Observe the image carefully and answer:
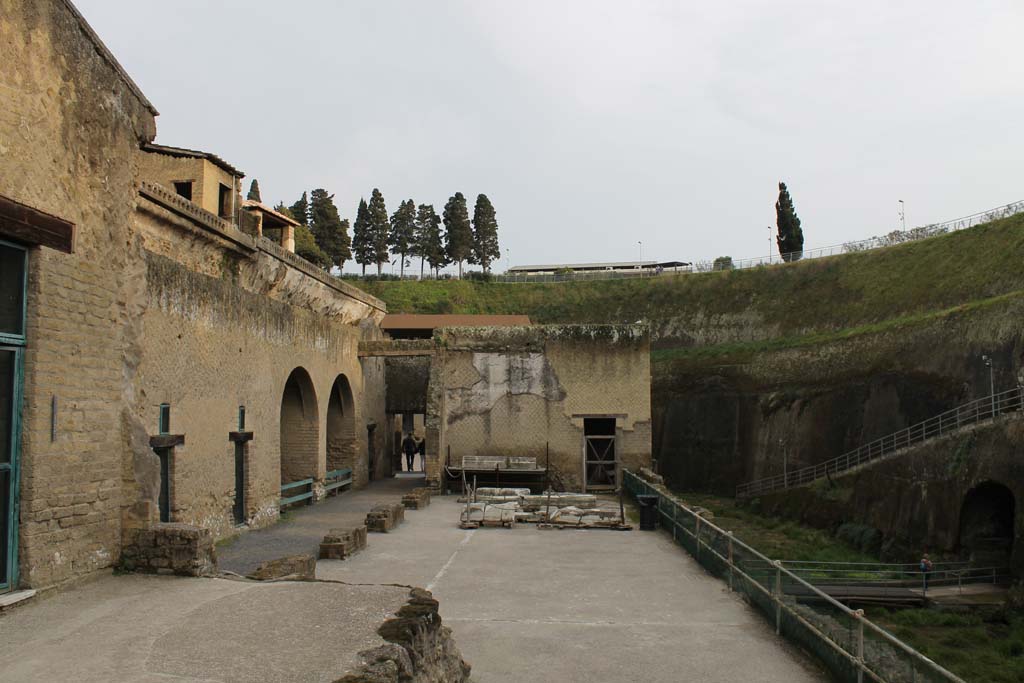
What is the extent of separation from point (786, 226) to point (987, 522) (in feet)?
123

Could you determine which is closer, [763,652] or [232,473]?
[763,652]

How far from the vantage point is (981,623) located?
1611cm

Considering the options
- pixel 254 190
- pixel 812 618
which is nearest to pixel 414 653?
pixel 812 618

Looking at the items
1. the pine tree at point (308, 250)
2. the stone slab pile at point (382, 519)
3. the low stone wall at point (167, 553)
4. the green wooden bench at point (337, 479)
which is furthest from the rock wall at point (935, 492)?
the pine tree at point (308, 250)

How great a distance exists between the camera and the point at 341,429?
77.9 ft

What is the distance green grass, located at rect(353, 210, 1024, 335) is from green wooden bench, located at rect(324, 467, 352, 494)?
22.8 m

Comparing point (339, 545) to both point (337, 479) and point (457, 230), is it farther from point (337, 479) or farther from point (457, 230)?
point (457, 230)

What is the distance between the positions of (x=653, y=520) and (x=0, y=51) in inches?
532

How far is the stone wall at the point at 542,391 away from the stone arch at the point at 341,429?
8.20ft

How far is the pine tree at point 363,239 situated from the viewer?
2539 inches

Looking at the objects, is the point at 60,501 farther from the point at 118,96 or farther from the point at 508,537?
the point at 508,537

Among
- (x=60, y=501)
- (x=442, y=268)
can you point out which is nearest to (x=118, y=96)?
(x=60, y=501)

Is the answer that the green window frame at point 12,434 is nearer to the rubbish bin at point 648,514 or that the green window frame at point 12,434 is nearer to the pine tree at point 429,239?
the rubbish bin at point 648,514

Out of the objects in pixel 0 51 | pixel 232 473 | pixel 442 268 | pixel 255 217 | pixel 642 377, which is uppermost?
pixel 442 268
